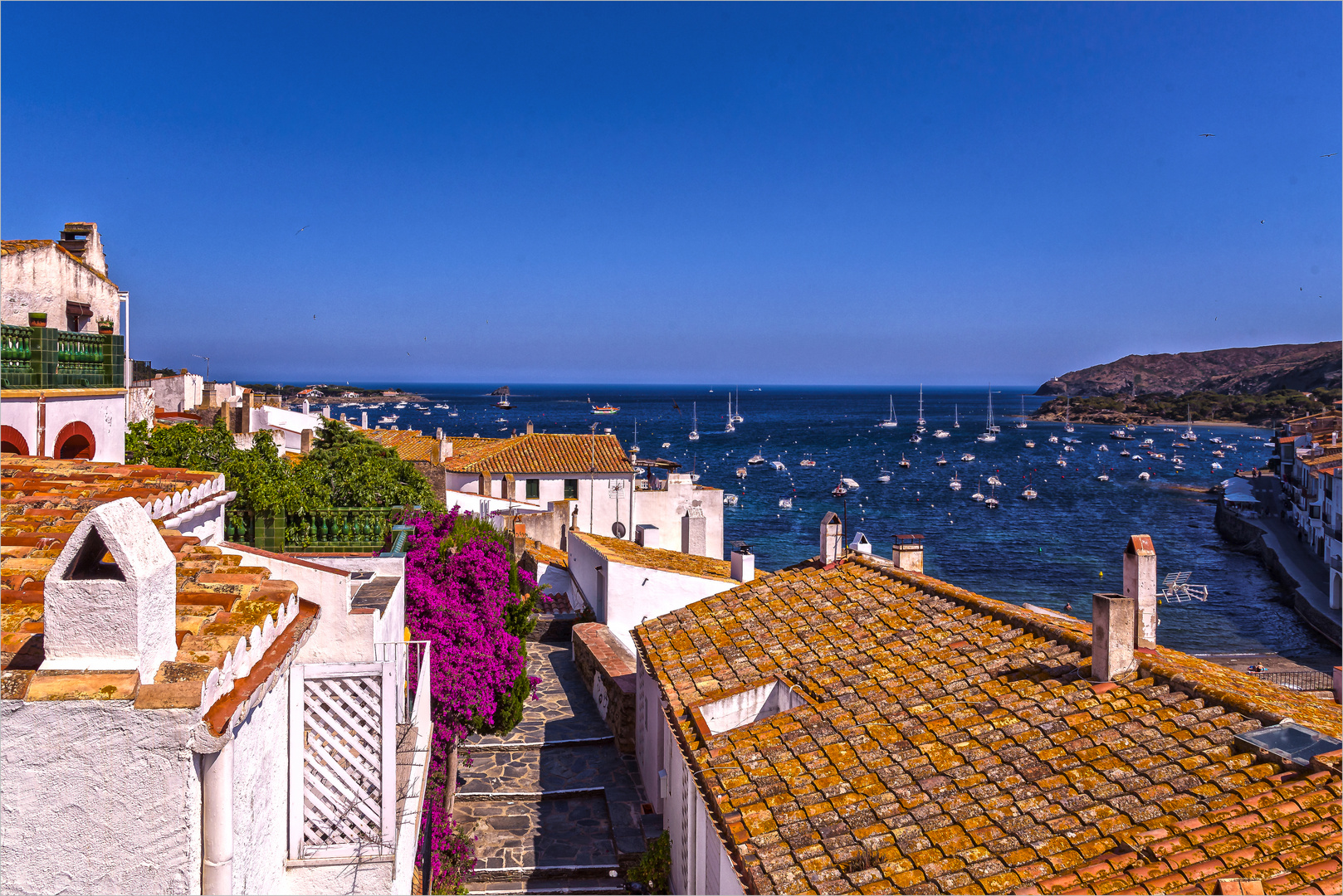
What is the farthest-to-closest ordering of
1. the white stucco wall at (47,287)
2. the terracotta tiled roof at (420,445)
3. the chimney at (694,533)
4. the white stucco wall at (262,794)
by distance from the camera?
the terracotta tiled roof at (420,445), the chimney at (694,533), the white stucco wall at (47,287), the white stucco wall at (262,794)

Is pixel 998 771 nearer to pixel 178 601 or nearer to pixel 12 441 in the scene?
pixel 178 601

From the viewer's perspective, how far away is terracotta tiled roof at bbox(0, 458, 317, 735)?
3.20 meters

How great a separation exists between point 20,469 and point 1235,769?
10.0 m

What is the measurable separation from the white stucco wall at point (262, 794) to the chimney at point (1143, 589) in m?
8.05

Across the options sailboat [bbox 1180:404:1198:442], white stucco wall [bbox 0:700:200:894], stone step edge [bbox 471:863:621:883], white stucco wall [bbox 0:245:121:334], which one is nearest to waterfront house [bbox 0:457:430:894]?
white stucco wall [bbox 0:700:200:894]

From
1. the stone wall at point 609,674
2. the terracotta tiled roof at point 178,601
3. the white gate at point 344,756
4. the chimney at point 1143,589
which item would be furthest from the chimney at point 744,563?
the white gate at point 344,756

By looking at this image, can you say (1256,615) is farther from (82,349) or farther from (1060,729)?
(82,349)

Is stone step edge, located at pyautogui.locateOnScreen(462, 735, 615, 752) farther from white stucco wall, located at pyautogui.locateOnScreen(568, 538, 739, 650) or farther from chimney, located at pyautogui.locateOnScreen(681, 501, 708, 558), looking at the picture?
chimney, located at pyautogui.locateOnScreen(681, 501, 708, 558)

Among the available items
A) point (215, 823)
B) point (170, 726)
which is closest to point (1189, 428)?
point (215, 823)

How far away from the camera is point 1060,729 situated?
8.00 meters

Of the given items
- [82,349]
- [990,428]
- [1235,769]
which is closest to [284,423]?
[82,349]

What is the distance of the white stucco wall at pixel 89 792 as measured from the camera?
3125mm

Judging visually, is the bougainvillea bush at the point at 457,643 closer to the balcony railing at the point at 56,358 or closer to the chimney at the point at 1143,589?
the balcony railing at the point at 56,358

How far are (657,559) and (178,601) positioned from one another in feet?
52.5
